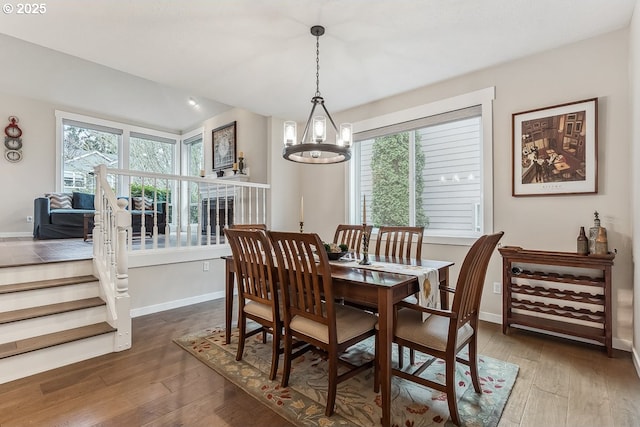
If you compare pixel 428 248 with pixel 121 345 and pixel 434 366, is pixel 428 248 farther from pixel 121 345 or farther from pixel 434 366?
pixel 121 345

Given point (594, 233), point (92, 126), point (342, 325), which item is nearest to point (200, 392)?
point (342, 325)

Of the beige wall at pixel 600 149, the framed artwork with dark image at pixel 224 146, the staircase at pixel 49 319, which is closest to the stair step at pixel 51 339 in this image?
the staircase at pixel 49 319

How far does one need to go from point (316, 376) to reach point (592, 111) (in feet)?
10.2

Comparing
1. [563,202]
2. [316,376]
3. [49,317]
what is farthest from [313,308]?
[563,202]

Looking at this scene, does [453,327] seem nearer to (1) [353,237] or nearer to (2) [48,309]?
(1) [353,237]

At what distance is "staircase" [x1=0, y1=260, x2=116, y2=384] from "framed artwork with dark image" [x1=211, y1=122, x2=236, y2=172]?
3219 millimetres

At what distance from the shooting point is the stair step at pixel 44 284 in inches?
94.8

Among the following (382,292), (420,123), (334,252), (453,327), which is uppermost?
(420,123)

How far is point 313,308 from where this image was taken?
5.87ft

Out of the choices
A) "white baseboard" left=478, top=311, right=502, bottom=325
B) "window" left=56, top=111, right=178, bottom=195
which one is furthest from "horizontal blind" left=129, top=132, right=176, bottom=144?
"white baseboard" left=478, top=311, right=502, bottom=325

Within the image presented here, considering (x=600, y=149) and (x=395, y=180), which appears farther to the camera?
(x=395, y=180)

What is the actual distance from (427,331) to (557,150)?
2261 millimetres

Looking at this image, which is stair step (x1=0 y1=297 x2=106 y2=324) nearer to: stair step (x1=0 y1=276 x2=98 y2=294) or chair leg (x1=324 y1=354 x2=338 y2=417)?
stair step (x1=0 y1=276 x2=98 y2=294)

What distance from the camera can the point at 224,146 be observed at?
580 centimetres
